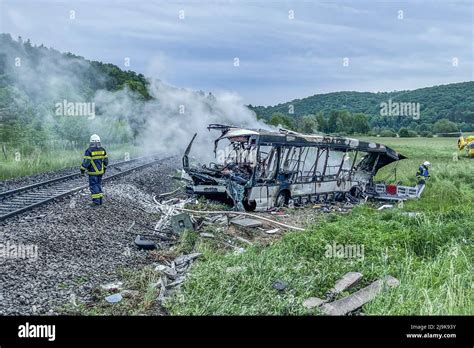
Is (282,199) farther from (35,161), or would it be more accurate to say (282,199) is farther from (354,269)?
(35,161)

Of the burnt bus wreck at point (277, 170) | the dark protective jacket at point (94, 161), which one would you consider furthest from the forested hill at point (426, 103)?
the dark protective jacket at point (94, 161)

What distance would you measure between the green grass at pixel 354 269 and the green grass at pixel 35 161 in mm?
10577

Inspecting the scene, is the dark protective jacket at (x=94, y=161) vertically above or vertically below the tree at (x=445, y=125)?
below

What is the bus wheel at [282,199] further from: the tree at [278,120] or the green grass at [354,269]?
the tree at [278,120]

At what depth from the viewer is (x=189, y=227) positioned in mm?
9977

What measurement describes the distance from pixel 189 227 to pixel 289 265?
3.46 m

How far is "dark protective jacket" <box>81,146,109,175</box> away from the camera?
36.1 ft

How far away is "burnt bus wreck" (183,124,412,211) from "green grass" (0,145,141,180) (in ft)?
22.0

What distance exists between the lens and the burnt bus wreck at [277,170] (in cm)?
1264

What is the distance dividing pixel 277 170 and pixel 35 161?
10830 mm

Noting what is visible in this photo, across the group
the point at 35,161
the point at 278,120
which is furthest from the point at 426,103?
the point at 35,161

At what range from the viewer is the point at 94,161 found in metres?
11.1
